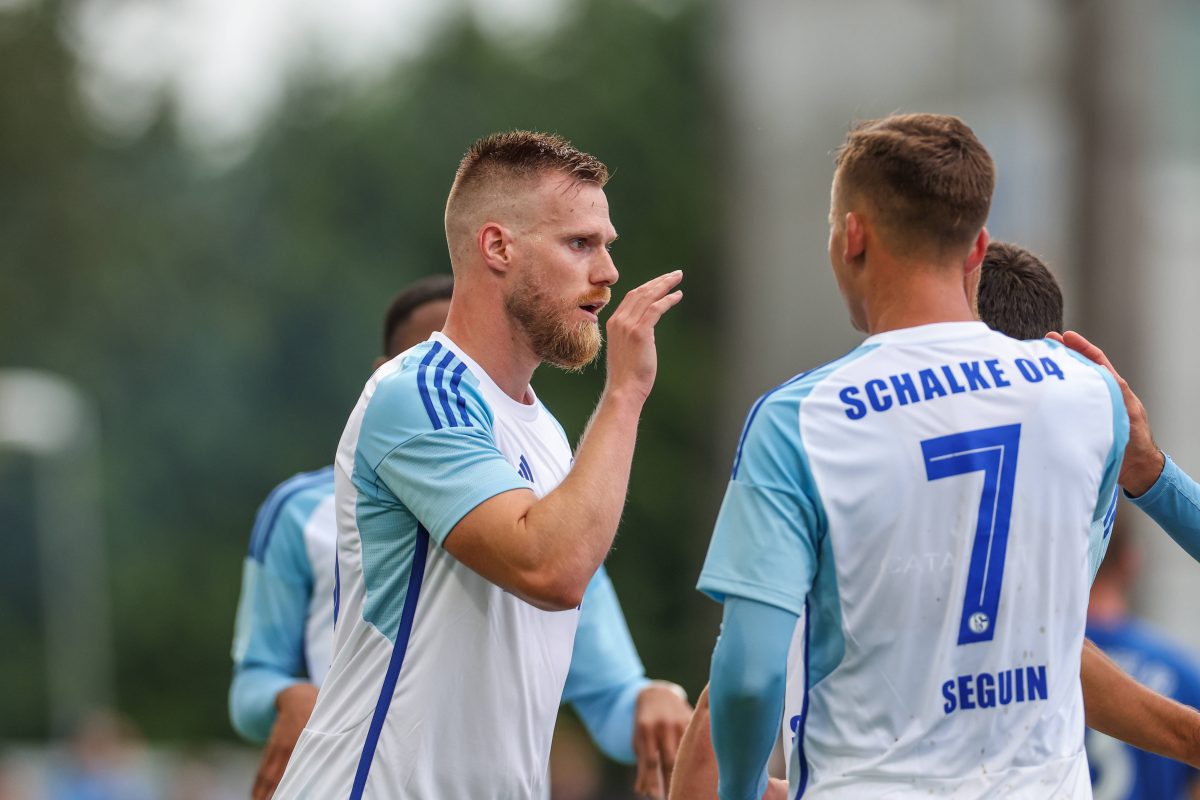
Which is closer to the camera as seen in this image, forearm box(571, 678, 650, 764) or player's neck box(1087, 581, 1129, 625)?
forearm box(571, 678, 650, 764)

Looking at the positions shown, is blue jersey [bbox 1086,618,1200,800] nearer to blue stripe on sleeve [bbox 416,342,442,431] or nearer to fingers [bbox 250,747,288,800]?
fingers [bbox 250,747,288,800]

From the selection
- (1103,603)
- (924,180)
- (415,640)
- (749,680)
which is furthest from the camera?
(1103,603)

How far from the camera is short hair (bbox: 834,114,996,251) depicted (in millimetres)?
3404

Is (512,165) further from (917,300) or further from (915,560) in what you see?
(915,560)

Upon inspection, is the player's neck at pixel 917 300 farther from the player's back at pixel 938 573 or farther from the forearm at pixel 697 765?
the forearm at pixel 697 765

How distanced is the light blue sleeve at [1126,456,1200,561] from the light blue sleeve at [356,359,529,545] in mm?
1473

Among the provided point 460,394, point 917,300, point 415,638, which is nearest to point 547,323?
point 460,394

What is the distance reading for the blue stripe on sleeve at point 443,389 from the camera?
12.2 ft

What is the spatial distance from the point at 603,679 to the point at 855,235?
1839 mm

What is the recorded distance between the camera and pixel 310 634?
5.40 meters

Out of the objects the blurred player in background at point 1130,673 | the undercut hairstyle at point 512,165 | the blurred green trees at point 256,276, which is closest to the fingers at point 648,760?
the undercut hairstyle at point 512,165

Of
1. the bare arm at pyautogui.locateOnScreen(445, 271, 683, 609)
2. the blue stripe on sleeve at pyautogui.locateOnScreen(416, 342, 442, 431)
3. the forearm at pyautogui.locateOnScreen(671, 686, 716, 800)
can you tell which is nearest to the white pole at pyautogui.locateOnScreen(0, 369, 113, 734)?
the blue stripe on sleeve at pyautogui.locateOnScreen(416, 342, 442, 431)

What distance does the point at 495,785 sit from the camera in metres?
3.81

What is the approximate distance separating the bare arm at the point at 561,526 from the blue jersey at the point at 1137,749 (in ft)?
9.94
